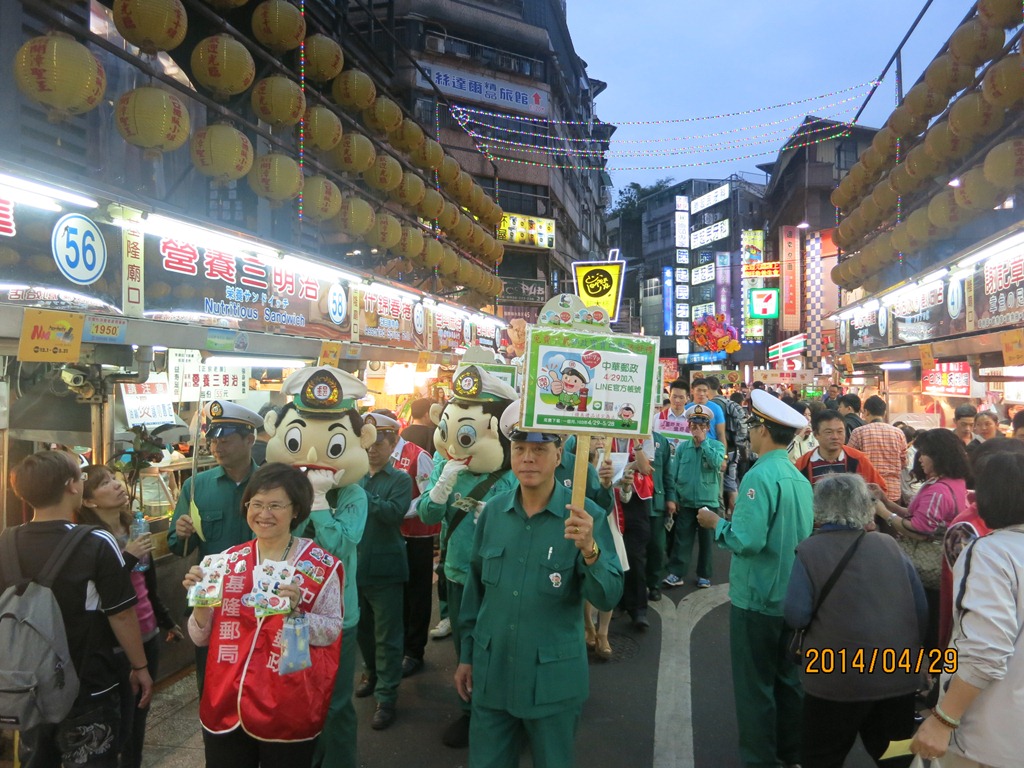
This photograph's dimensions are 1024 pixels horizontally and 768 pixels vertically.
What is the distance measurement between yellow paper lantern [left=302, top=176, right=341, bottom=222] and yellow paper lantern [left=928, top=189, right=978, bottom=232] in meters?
9.45

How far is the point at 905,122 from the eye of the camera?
40.4 ft

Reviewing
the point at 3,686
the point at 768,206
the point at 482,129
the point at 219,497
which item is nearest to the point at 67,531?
the point at 3,686

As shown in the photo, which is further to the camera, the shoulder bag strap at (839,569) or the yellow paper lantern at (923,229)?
the yellow paper lantern at (923,229)

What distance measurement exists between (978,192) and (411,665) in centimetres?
967

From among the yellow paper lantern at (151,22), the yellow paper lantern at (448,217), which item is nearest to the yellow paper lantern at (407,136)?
the yellow paper lantern at (448,217)

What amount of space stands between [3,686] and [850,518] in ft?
12.8

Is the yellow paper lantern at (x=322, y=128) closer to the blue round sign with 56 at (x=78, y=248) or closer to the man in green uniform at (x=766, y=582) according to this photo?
the blue round sign with 56 at (x=78, y=248)

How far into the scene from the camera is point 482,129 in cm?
3158

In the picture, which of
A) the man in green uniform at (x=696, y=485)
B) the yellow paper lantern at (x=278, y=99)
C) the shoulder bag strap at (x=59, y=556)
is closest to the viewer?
the shoulder bag strap at (x=59, y=556)

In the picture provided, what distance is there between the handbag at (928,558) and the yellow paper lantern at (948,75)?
9.07 meters

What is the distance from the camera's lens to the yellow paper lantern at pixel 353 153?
10.2 metres

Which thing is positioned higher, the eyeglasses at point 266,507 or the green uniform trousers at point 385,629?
the eyeglasses at point 266,507

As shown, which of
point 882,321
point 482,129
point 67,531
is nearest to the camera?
point 67,531

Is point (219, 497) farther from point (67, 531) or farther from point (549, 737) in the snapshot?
point (549, 737)
